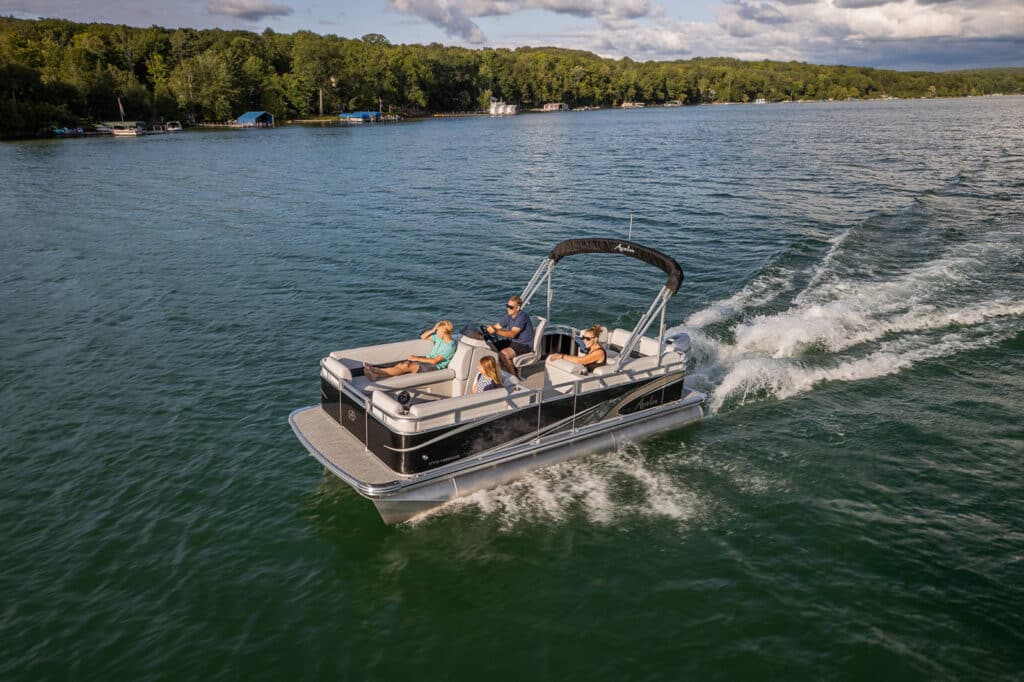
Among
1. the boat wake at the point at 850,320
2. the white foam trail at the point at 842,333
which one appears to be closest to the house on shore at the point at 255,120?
the boat wake at the point at 850,320

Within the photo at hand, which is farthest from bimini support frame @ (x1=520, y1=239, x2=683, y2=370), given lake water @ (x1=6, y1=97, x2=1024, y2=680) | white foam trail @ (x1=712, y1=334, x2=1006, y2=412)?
white foam trail @ (x1=712, y1=334, x2=1006, y2=412)

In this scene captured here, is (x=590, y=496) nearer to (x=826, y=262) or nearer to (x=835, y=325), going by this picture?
(x=835, y=325)

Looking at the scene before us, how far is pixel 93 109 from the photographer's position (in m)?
99.6

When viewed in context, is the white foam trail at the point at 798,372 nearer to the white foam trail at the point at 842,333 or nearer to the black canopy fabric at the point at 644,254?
the white foam trail at the point at 842,333

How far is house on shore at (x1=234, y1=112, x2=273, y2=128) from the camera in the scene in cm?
11006

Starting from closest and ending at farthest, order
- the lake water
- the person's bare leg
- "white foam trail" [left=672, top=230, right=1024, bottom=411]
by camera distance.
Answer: the lake water < the person's bare leg < "white foam trail" [left=672, top=230, right=1024, bottom=411]

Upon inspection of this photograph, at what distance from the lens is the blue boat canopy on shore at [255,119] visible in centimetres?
11000

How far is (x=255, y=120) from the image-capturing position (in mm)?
110625

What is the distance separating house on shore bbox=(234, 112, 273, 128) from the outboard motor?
366 feet

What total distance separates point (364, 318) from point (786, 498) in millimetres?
11828

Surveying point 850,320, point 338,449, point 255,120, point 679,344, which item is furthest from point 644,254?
point 255,120

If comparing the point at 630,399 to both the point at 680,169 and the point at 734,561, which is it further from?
the point at 680,169

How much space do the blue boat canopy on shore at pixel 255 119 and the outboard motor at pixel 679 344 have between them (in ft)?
366

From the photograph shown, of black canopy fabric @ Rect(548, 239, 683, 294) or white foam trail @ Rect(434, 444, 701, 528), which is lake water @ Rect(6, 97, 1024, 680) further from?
black canopy fabric @ Rect(548, 239, 683, 294)
